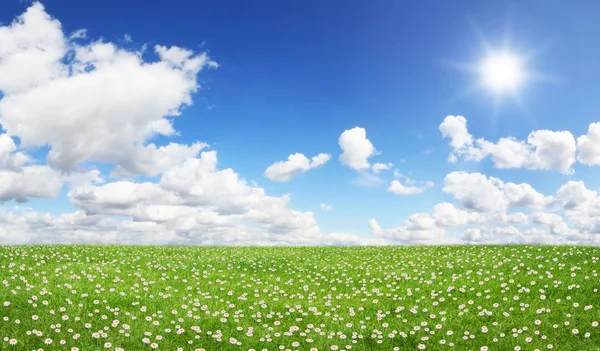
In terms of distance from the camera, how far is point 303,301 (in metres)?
19.2

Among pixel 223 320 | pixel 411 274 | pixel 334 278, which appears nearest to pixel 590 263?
pixel 411 274

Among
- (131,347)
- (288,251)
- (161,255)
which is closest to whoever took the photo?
(131,347)

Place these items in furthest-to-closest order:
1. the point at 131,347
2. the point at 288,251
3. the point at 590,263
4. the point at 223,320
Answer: the point at 288,251 < the point at 590,263 < the point at 223,320 < the point at 131,347

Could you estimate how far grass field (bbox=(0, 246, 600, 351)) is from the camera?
14.2m

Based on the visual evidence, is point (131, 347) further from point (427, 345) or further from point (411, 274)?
point (411, 274)

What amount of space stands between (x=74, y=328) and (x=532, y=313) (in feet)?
45.5

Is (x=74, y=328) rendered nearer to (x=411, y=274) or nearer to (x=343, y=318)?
(x=343, y=318)

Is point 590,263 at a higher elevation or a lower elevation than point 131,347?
higher

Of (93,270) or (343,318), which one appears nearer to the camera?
(343,318)

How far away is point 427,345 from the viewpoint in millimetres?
13992

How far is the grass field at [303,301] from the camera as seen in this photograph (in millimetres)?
14250

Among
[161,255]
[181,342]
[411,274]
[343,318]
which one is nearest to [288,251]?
[161,255]

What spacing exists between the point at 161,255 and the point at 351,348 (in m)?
17.2

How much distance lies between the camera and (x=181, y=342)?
1451 cm
